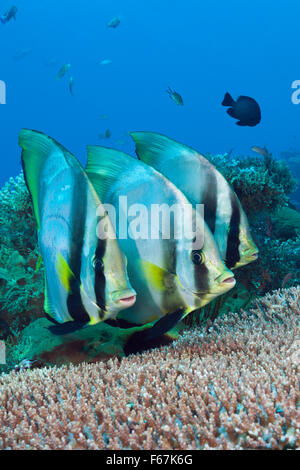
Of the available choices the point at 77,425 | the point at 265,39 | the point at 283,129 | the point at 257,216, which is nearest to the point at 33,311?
the point at 77,425

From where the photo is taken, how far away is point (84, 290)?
178 cm

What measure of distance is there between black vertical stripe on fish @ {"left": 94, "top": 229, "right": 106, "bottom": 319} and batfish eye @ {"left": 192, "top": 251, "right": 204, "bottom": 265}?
552mm

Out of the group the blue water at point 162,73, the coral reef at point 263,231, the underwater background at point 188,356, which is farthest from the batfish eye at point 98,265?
the blue water at point 162,73

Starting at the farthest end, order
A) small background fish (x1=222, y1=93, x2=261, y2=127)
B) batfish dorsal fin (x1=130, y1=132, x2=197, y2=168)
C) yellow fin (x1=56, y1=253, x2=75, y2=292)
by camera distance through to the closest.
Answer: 1. small background fish (x1=222, y1=93, x2=261, y2=127)
2. batfish dorsal fin (x1=130, y1=132, x2=197, y2=168)
3. yellow fin (x1=56, y1=253, x2=75, y2=292)

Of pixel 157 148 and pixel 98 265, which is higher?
pixel 157 148

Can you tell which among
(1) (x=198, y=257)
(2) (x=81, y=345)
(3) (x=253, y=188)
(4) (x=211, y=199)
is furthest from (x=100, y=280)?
(3) (x=253, y=188)

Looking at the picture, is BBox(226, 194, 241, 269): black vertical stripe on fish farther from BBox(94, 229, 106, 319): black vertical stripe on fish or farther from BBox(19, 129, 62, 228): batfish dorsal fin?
BBox(19, 129, 62, 228): batfish dorsal fin

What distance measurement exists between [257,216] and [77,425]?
489 centimetres

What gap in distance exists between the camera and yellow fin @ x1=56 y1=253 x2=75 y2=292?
1.81 meters

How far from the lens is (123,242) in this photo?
7.02ft

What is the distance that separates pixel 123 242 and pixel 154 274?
0.29 metres

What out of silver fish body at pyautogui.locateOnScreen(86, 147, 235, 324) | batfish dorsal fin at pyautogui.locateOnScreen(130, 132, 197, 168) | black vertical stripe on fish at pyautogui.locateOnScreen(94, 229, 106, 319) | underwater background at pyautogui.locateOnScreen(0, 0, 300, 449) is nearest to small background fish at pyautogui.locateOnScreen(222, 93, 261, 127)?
underwater background at pyautogui.locateOnScreen(0, 0, 300, 449)

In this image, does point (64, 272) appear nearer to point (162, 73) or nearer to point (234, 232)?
point (234, 232)
